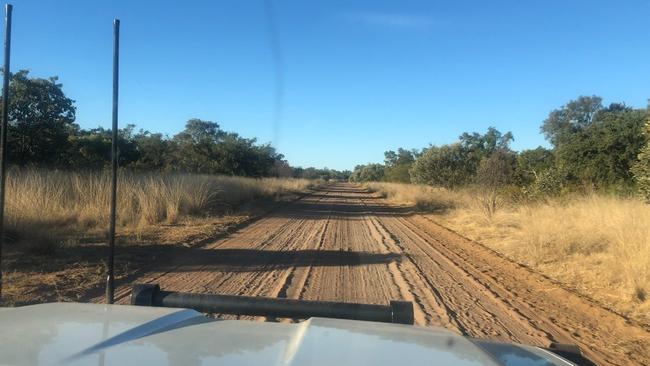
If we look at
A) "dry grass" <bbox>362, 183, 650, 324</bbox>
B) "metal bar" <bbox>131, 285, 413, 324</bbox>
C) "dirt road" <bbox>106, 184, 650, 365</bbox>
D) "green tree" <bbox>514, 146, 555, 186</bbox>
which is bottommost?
"dirt road" <bbox>106, 184, 650, 365</bbox>

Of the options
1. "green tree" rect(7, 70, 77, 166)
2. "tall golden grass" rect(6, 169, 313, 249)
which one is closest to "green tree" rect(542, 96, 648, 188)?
"tall golden grass" rect(6, 169, 313, 249)

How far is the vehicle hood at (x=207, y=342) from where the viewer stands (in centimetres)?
217

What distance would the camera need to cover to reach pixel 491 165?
2300 centimetres

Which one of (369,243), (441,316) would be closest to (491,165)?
(369,243)

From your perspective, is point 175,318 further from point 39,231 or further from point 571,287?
point 39,231

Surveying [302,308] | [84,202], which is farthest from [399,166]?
[302,308]

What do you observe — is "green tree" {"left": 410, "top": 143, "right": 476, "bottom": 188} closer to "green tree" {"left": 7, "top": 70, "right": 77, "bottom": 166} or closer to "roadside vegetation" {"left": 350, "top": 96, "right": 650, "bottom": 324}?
"roadside vegetation" {"left": 350, "top": 96, "right": 650, "bottom": 324}

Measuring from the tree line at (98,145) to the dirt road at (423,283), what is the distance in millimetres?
11449

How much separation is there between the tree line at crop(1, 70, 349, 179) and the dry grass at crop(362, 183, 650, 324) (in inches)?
681

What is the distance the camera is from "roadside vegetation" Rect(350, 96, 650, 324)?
10422 millimetres

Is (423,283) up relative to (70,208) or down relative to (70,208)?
down

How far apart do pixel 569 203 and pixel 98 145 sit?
27541 millimetres

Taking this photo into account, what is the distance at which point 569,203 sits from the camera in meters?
19.0

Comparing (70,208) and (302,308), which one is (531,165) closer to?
(70,208)
